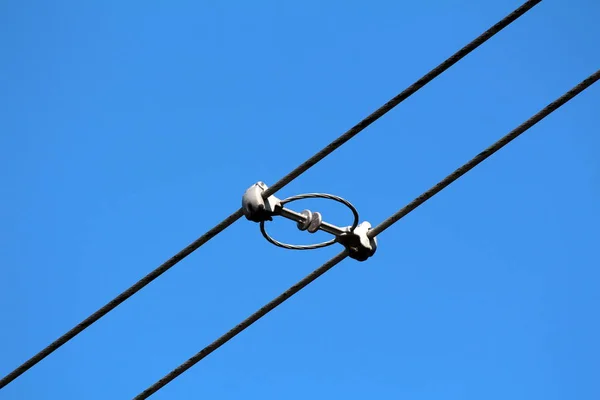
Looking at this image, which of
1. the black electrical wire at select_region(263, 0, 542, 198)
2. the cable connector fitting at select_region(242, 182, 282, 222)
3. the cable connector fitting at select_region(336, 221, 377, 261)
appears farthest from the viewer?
the cable connector fitting at select_region(336, 221, 377, 261)

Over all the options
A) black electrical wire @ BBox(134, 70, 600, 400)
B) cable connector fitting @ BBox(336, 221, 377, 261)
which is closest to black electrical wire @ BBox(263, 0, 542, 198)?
black electrical wire @ BBox(134, 70, 600, 400)

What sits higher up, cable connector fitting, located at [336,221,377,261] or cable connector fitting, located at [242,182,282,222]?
cable connector fitting, located at [242,182,282,222]

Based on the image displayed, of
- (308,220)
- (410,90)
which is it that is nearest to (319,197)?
(308,220)

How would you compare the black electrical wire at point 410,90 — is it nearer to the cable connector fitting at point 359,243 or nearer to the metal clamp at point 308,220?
the metal clamp at point 308,220

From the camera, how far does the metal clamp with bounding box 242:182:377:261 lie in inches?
233

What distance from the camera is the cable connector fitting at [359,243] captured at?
611cm

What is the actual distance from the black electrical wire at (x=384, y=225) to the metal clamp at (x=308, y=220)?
68 millimetres

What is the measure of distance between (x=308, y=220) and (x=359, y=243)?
0.30 metres

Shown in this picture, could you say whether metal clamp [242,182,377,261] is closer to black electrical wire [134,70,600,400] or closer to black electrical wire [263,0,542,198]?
black electrical wire [134,70,600,400]

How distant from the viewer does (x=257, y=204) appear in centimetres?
589

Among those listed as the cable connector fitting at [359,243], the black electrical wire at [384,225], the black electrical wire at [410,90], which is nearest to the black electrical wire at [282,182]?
the black electrical wire at [410,90]

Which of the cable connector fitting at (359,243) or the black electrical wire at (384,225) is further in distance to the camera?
the cable connector fitting at (359,243)

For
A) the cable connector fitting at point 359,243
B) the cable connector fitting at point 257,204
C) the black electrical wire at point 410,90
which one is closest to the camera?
the black electrical wire at point 410,90

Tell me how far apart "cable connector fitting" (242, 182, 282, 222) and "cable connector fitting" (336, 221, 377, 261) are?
17.3 inches
